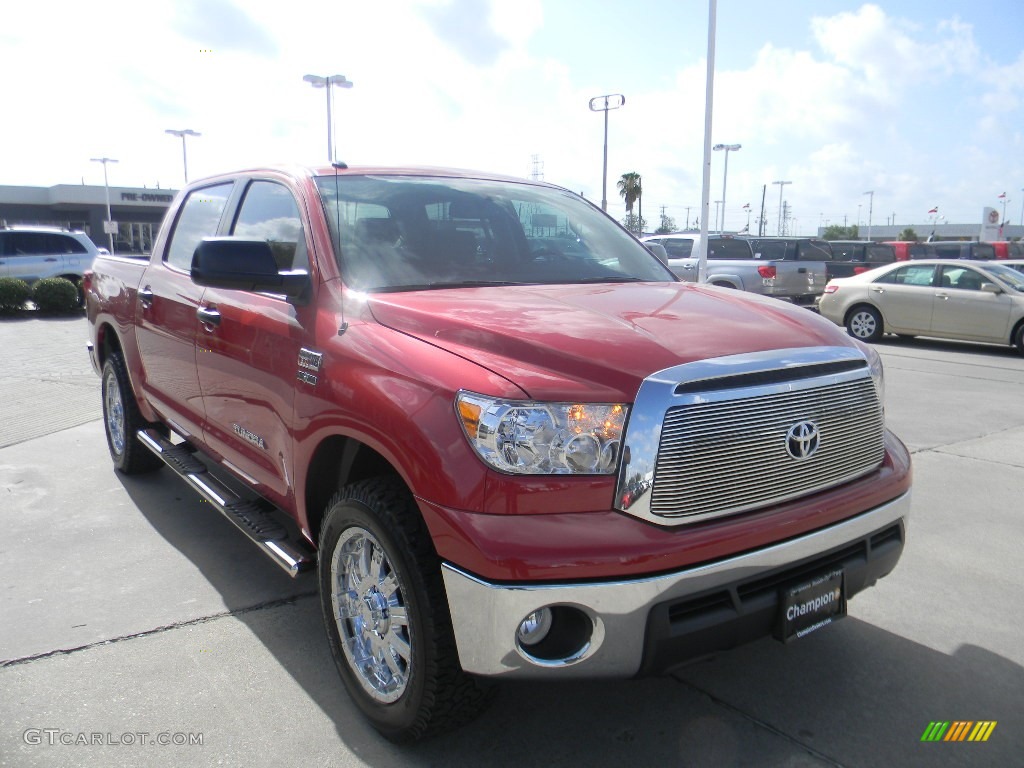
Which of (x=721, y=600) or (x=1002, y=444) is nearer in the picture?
(x=721, y=600)

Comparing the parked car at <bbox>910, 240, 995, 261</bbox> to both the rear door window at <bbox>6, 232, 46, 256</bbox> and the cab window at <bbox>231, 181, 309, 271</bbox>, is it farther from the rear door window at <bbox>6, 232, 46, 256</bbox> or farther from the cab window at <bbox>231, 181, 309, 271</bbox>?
the cab window at <bbox>231, 181, 309, 271</bbox>

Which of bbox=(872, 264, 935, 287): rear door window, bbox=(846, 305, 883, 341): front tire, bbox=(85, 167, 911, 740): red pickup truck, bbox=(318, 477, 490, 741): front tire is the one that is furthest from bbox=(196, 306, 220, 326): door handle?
bbox=(872, 264, 935, 287): rear door window

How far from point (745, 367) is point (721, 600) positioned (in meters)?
0.67

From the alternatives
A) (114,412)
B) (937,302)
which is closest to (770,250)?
(937,302)

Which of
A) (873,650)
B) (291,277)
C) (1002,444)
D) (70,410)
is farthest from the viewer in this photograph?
(70,410)

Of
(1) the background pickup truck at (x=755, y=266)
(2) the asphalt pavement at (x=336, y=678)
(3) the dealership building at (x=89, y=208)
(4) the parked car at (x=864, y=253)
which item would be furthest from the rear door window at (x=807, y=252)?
(3) the dealership building at (x=89, y=208)

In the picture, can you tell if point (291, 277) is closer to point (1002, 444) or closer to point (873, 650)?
point (873, 650)

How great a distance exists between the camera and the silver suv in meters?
19.3

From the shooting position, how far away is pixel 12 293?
56.7ft

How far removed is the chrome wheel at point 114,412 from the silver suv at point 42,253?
15.0 m

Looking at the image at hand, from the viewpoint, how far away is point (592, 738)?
2777 mm

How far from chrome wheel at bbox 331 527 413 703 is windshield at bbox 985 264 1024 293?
13217 mm

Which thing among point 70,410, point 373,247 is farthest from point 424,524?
point 70,410

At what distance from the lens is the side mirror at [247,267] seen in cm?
309
